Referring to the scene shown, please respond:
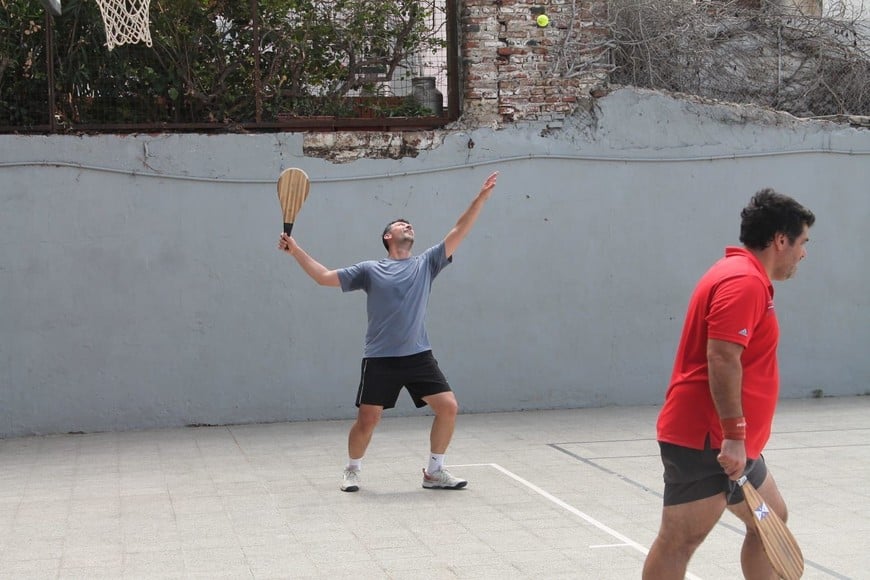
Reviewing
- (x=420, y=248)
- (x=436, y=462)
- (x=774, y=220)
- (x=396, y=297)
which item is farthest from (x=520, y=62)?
(x=774, y=220)

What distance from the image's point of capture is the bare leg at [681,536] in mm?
4320

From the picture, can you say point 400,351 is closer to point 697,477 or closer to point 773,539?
point 697,477

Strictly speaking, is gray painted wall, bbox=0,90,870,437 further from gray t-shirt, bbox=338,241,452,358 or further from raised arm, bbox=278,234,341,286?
raised arm, bbox=278,234,341,286

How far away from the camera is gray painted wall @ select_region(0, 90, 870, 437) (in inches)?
412

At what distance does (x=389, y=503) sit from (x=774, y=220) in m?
3.77

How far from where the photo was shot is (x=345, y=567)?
595cm

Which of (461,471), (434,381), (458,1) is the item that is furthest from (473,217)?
(458,1)

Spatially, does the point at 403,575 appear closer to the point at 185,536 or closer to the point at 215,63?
the point at 185,536

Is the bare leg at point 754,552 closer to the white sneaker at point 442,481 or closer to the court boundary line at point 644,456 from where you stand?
the court boundary line at point 644,456

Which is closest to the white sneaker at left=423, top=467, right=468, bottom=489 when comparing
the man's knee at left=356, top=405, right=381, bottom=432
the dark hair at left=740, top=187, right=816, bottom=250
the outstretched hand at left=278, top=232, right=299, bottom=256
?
the man's knee at left=356, top=405, right=381, bottom=432

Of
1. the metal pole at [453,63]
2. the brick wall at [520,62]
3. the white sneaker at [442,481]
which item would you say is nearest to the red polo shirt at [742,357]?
the white sneaker at [442,481]

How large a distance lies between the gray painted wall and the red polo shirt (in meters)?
6.79

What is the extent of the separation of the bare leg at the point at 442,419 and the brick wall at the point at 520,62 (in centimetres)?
429

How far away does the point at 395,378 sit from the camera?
7.75m
